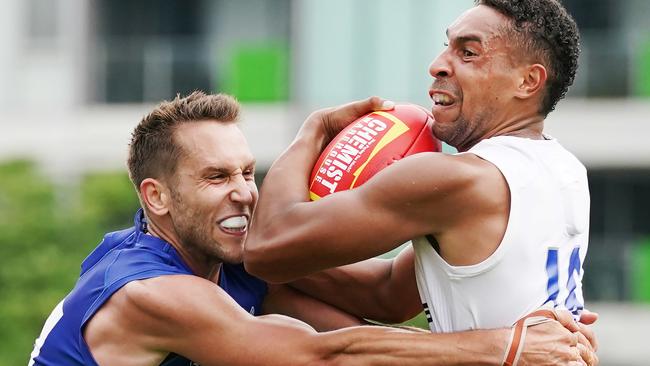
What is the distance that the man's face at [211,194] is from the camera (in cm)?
664

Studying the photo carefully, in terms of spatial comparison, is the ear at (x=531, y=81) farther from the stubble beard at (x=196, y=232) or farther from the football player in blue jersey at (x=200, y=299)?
the stubble beard at (x=196, y=232)

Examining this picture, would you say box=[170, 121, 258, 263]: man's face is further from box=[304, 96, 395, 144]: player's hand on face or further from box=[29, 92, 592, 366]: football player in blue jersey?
box=[304, 96, 395, 144]: player's hand on face

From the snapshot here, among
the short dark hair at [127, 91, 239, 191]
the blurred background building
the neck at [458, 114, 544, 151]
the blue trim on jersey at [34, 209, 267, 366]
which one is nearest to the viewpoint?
the neck at [458, 114, 544, 151]

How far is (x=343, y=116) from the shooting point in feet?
21.5

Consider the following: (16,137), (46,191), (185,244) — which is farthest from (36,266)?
(185,244)

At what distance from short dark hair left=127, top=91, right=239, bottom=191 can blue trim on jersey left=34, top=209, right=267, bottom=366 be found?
0.94 feet

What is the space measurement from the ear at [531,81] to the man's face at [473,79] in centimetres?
4

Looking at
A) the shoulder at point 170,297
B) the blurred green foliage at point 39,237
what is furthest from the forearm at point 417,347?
the blurred green foliage at point 39,237

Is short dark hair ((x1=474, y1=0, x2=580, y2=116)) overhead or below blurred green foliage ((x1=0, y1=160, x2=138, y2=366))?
overhead

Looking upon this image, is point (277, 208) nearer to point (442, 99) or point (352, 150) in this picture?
point (352, 150)

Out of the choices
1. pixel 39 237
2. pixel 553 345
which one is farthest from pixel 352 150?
pixel 39 237

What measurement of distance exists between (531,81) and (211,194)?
139 centimetres

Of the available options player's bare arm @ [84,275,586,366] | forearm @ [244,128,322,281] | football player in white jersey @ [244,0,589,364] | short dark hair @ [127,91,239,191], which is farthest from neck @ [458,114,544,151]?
short dark hair @ [127,91,239,191]

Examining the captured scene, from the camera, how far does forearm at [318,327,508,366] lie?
604cm
